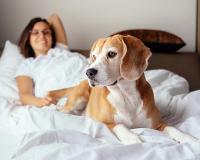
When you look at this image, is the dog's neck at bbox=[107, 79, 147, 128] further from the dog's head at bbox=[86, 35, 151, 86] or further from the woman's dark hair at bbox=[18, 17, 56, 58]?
the woman's dark hair at bbox=[18, 17, 56, 58]

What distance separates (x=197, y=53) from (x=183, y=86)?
781 mm

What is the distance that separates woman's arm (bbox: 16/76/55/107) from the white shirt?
4 cm

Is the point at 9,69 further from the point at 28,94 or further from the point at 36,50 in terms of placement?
the point at 28,94

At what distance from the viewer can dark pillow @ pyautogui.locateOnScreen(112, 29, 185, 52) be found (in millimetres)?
2479

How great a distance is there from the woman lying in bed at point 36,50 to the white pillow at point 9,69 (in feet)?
0.18

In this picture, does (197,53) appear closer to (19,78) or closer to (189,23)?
(189,23)

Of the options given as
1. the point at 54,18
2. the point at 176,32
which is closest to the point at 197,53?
the point at 176,32

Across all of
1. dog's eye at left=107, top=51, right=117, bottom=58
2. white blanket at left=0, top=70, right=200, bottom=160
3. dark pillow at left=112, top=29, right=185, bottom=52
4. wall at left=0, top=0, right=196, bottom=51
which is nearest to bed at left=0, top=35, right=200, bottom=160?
white blanket at left=0, top=70, right=200, bottom=160

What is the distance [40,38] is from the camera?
225 cm

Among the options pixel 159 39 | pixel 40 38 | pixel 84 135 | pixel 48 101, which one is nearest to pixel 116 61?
pixel 84 135

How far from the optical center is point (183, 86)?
191 centimetres

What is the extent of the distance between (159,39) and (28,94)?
1.08m

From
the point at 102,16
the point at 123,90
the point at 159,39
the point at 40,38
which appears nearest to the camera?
the point at 123,90

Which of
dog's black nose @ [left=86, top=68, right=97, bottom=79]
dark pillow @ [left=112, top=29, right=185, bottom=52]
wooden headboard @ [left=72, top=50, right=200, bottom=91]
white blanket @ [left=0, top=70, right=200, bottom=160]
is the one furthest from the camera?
dark pillow @ [left=112, top=29, right=185, bottom=52]
